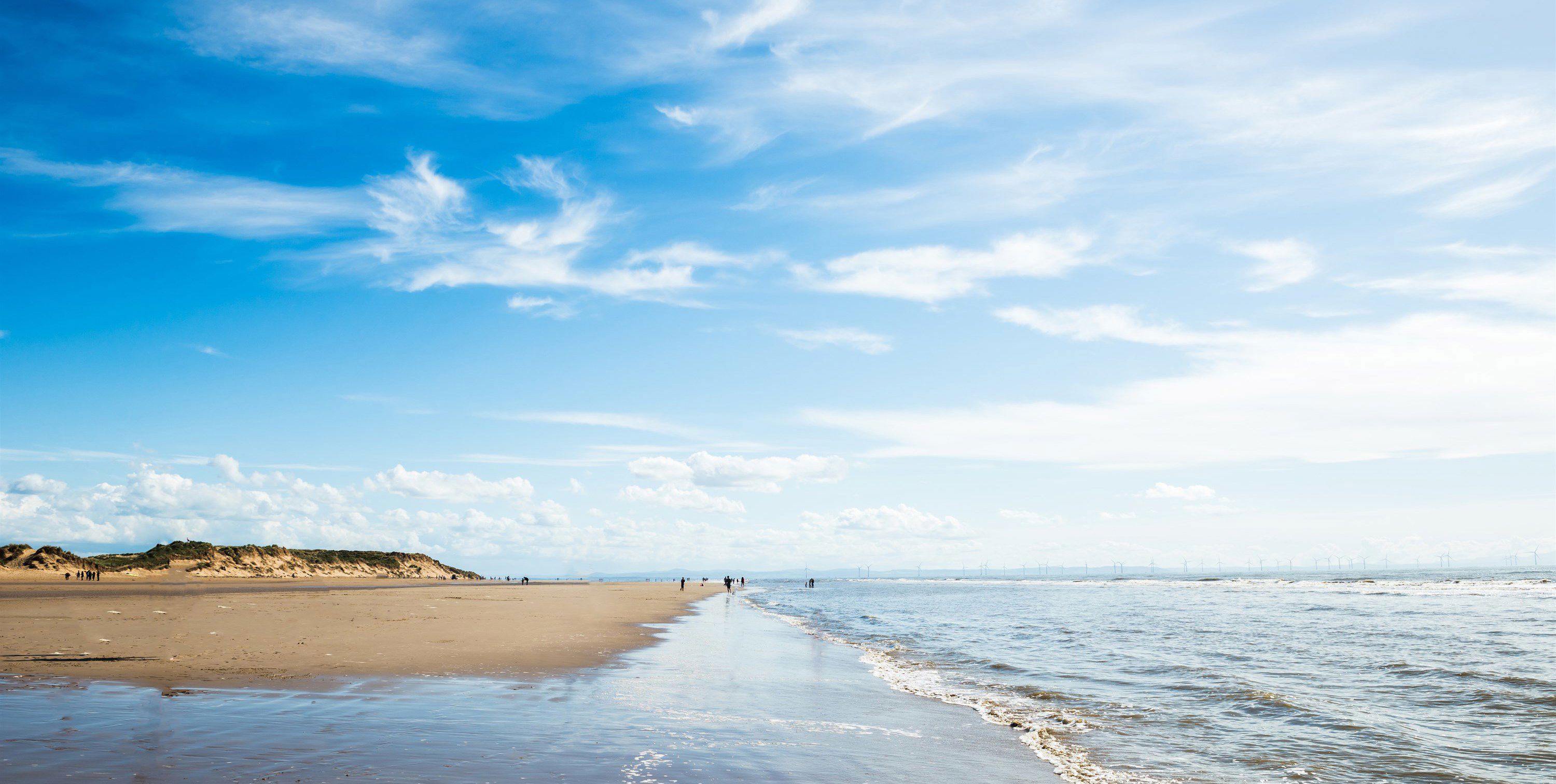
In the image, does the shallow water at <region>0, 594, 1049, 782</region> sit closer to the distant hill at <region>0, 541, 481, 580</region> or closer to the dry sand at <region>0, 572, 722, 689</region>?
the dry sand at <region>0, 572, 722, 689</region>

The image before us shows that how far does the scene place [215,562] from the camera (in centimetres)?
10225

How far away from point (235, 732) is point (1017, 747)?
1188 centimetres

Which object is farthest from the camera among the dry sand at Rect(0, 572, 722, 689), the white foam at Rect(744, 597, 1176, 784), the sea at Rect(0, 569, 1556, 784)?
the dry sand at Rect(0, 572, 722, 689)

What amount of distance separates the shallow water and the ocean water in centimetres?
233

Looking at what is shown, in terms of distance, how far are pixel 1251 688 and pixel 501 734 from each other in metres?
19.5

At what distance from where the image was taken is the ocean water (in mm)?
13711

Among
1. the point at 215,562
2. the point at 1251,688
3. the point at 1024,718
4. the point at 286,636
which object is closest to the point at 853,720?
the point at 1024,718

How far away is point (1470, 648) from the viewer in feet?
101

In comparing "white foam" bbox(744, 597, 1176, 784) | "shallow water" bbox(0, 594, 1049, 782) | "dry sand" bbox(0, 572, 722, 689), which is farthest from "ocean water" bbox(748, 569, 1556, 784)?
"dry sand" bbox(0, 572, 722, 689)

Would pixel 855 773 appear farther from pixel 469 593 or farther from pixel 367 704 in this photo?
pixel 469 593

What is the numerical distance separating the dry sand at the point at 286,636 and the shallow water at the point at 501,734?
2204 mm

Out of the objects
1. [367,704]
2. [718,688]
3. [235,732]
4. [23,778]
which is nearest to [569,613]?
[718,688]

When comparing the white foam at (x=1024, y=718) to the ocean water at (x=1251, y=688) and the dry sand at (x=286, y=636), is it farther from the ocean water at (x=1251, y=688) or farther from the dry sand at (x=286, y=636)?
the dry sand at (x=286, y=636)

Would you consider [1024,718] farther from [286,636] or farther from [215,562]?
[215,562]
